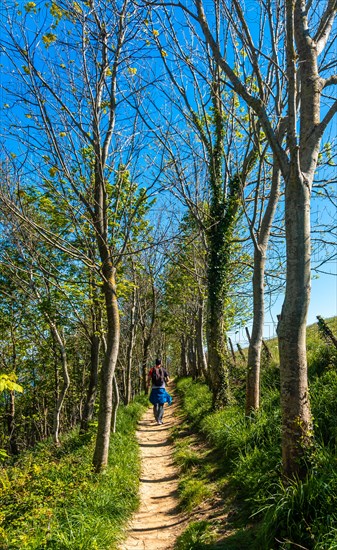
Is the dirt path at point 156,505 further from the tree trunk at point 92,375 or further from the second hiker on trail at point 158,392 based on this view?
the tree trunk at point 92,375

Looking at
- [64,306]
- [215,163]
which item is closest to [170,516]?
[64,306]

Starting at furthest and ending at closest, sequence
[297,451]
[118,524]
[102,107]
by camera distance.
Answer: [102,107], [118,524], [297,451]

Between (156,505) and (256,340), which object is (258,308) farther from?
(156,505)

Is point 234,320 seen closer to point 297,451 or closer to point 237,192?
point 237,192

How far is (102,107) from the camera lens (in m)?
5.37

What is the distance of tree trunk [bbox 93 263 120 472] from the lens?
5.27m

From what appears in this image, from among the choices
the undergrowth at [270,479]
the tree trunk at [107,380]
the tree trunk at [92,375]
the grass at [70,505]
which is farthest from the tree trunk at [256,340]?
the tree trunk at [92,375]

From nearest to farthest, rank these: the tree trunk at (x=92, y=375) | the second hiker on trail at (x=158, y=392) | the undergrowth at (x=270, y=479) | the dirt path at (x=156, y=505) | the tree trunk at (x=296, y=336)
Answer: the undergrowth at (x=270, y=479)
the tree trunk at (x=296, y=336)
the dirt path at (x=156, y=505)
the tree trunk at (x=92, y=375)
the second hiker on trail at (x=158, y=392)

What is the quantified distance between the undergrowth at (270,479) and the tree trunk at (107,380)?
1.55 meters

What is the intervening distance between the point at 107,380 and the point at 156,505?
1.90 meters

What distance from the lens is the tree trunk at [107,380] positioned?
527 cm

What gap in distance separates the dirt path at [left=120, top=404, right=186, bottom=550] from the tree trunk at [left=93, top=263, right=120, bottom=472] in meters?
0.90

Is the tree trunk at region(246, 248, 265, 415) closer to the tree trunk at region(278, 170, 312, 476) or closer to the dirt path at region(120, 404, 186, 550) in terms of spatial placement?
the dirt path at region(120, 404, 186, 550)

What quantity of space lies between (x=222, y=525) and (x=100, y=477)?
2004 millimetres
